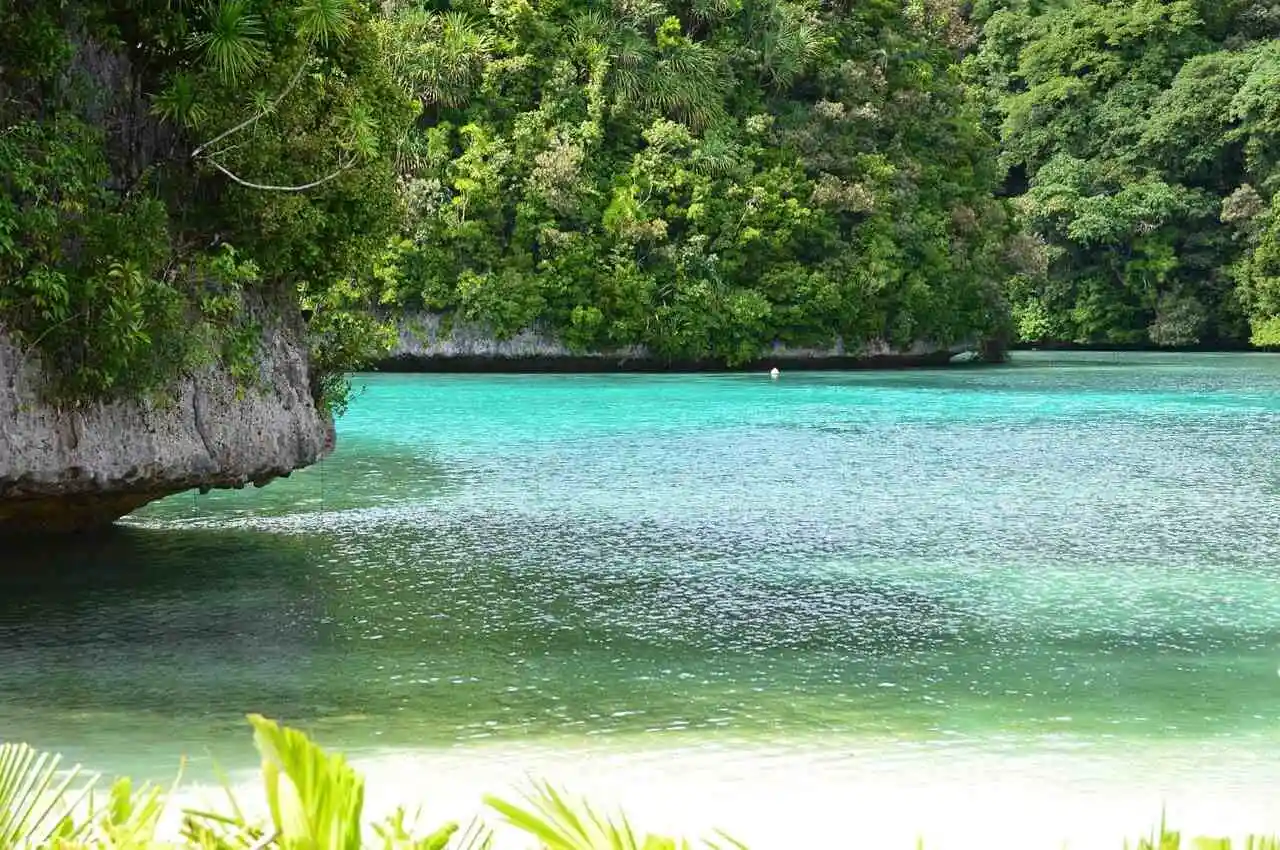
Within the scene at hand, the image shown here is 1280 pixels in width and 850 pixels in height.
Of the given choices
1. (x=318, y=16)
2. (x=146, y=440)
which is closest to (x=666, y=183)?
(x=318, y=16)

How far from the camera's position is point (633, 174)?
37062 mm

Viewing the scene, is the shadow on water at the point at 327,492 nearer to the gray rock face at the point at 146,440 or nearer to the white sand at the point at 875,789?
the gray rock face at the point at 146,440

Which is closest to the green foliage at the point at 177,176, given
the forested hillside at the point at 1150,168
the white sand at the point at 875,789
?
the white sand at the point at 875,789

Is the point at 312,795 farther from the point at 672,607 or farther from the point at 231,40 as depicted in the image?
the point at 231,40

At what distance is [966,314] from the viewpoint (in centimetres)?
4222

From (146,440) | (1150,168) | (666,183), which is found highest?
(1150,168)

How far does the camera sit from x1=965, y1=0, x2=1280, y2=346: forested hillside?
158ft

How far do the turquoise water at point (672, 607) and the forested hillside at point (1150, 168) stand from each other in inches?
1338

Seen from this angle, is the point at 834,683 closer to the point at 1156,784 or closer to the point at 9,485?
the point at 1156,784

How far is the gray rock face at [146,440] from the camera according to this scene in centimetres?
805

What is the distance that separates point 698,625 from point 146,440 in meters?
3.43

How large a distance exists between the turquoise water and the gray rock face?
0.52 m

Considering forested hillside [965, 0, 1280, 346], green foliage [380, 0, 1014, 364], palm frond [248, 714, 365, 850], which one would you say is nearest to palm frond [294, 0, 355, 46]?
palm frond [248, 714, 365, 850]

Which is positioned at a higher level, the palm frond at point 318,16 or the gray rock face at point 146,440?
the palm frond at point 318,16
